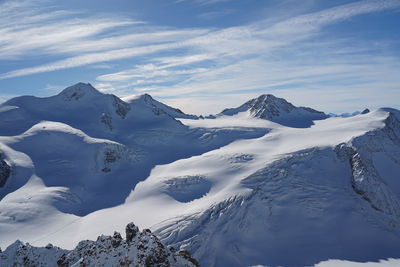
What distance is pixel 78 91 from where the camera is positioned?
114 metres

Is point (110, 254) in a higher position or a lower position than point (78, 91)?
lower

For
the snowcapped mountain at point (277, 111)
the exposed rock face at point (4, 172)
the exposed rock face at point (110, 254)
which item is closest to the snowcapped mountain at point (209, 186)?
the exposed rock face at point (4, 172)

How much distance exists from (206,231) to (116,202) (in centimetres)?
2244

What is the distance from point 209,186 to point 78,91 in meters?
68.1

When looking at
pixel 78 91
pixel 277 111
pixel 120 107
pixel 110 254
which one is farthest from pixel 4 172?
pixel 277 111

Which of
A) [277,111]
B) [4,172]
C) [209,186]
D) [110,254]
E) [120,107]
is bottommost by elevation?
[209,186]

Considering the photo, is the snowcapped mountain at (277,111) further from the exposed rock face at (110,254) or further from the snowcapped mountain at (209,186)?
the exposed rock face at (110,254)

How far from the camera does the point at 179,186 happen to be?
70.6 m

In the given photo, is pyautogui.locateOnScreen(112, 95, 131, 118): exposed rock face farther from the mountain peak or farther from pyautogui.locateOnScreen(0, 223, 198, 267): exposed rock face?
pyautogui.locateOnScreen(0, 223, 198, 267): exposed rock face

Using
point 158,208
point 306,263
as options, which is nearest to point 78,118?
point 158,208

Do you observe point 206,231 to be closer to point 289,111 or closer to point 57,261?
point 57,261

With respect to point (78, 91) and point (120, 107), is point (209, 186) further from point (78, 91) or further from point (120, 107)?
point (78, 91)

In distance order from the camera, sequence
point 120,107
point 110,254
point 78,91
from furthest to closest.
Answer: point 78,91
point 120,107
point 110,254

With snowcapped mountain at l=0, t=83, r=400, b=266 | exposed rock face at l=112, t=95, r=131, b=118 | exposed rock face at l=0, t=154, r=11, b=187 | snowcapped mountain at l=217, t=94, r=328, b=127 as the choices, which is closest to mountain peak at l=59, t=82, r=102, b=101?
exposed rock face at l=112, t=95, r=131, b=118
